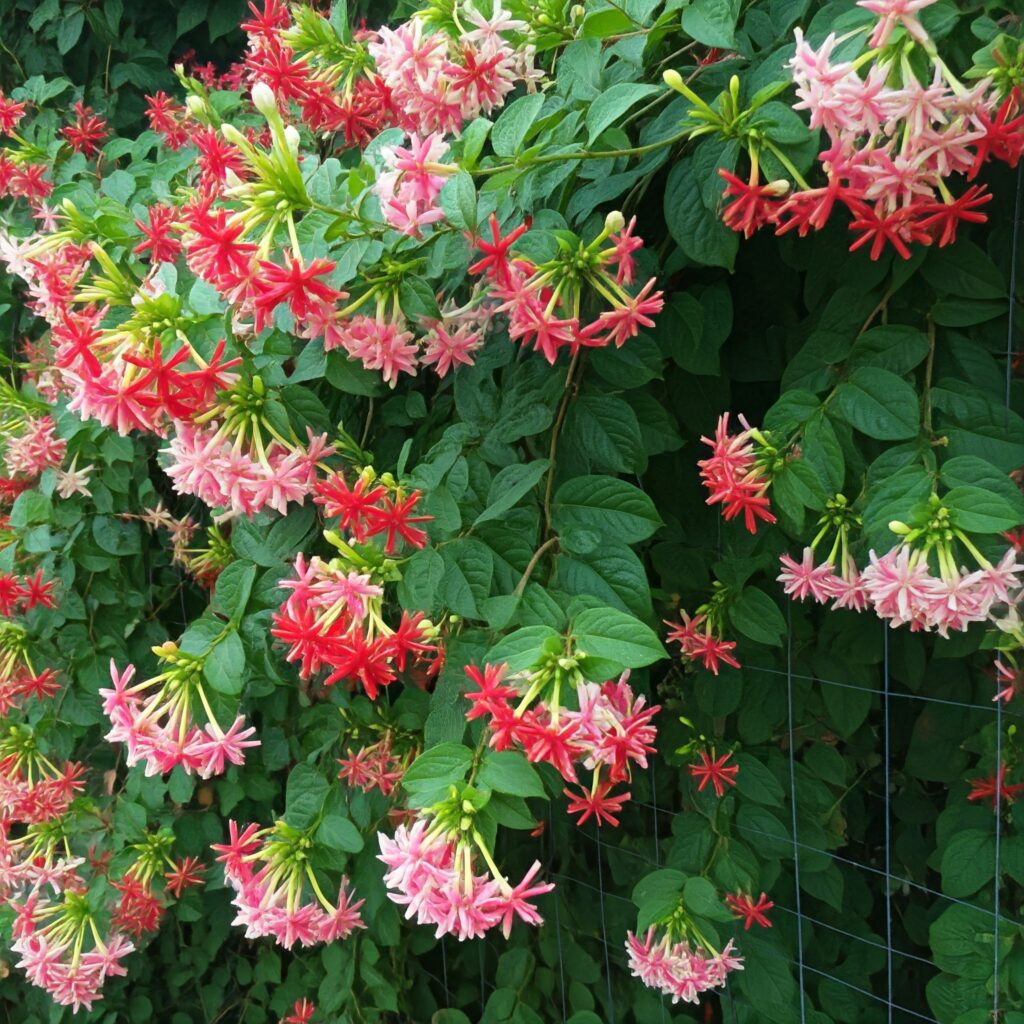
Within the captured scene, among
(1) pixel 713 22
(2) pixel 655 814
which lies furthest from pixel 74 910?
(1) pixel 713 22

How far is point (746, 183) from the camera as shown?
89cm

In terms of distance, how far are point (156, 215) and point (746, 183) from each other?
2.62ft

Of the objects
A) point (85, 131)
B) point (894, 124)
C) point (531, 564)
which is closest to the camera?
point (894, 124)

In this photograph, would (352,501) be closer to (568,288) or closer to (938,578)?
(568,288)

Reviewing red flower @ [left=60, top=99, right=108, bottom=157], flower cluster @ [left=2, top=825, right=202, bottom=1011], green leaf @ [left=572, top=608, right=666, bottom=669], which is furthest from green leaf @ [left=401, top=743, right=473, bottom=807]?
red flower @ [left=60, top=99, right=108, bottom=157]

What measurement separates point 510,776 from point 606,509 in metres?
0.30

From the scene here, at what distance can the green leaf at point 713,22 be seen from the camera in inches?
33.3

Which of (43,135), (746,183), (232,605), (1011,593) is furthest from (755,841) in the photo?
(43,135)

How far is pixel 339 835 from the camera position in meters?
1.18

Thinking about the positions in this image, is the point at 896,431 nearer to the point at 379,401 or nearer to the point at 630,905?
the point at 379,401

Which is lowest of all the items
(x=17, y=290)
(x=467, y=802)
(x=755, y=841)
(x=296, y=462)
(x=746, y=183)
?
(x=755, y=841)

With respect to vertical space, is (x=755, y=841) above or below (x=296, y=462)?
below

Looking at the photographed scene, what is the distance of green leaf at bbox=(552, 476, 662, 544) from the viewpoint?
982mm

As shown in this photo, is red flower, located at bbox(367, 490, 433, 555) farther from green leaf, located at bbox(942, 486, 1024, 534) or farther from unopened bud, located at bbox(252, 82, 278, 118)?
green leaf, located at bbox(942, 486, 1024, 534)
